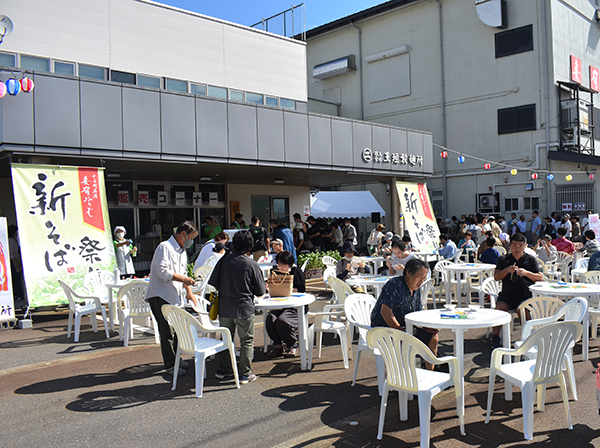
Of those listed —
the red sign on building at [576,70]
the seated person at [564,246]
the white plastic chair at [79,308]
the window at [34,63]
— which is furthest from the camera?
the red sign on building at [576,70]

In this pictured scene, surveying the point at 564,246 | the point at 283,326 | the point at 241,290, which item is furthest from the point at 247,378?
the point at 564,246

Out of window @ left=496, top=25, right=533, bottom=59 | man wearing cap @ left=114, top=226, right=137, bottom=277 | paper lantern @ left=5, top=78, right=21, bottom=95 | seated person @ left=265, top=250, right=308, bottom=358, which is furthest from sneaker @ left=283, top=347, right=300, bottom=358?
window @ left=496, top=25, right=533, bottom=59

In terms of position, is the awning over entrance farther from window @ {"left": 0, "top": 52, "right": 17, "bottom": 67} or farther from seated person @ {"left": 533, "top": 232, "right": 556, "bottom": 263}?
window @ {"left": 0, "top": 52, "right": 17, "bottom": 67}

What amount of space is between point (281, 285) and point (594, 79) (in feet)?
83.0

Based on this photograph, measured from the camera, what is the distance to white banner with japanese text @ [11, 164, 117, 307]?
8289 millimetres

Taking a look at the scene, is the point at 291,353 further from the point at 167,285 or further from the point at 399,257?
the point at 399,257

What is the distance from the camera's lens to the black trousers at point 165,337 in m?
5.58

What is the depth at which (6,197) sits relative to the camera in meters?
12.3

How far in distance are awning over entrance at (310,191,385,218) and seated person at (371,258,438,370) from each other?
51.7ft

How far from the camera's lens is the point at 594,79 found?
24.4m

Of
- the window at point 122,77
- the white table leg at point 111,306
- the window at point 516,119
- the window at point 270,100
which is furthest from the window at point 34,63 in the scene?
the window at point 516,119

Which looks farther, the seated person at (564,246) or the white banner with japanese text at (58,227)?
the seated person at (564,246)

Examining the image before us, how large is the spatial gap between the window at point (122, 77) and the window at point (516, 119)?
57.4 feet

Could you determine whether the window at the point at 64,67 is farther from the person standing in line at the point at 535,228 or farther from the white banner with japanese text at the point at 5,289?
the person standing in line at the point at 535,228
